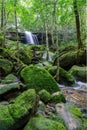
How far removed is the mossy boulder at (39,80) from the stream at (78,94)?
71 cm

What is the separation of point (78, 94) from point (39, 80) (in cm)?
184

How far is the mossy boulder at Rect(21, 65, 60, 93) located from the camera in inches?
303

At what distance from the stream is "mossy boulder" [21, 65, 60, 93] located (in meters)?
0.71

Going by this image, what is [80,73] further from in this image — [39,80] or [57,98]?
[57,98]

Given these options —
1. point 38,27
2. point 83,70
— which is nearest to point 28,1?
point 83,70

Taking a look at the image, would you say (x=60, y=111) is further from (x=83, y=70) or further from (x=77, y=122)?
(x=83, y=70)

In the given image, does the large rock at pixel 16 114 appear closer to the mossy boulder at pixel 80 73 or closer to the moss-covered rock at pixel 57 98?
the moss-covered rock at pixel 57 98

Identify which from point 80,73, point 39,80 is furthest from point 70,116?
point 80,73

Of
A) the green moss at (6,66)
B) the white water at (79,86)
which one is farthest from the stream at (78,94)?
the green moss at (6,66)

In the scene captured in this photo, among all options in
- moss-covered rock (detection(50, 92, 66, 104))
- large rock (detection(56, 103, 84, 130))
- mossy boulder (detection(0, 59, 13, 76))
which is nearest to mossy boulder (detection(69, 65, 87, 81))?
mossy boulder (detection(0, 59, 13, 76))

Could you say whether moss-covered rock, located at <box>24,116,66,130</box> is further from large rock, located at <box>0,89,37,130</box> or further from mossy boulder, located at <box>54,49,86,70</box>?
mossy boulder, located at <box>54,49,86,70</box>

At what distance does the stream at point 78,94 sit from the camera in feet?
23.9

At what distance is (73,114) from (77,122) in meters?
0.36

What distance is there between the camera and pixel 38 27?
122 ft
